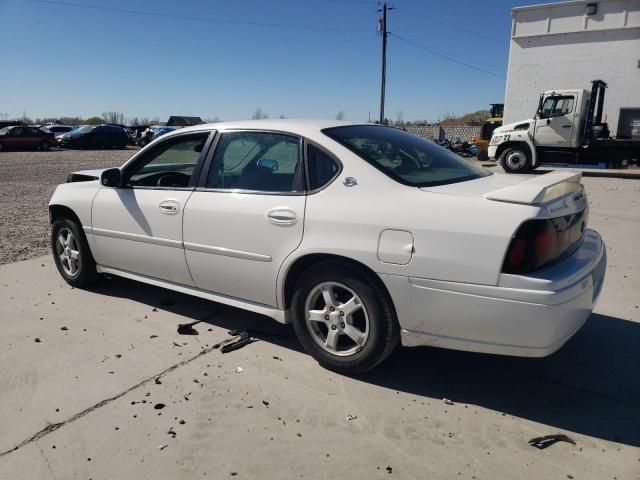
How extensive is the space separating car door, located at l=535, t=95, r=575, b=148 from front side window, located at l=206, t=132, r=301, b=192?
15460 millimetres

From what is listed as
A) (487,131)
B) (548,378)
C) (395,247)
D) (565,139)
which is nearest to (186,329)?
(395,247)

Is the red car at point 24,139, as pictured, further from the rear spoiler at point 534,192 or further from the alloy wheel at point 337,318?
→ the rear spoiler at point 534,192

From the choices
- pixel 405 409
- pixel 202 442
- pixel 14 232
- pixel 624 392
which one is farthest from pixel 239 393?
pixel 14 232

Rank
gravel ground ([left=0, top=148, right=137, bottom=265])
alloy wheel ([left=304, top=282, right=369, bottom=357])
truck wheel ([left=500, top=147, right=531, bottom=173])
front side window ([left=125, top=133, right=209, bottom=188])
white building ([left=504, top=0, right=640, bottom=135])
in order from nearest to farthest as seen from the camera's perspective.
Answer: alloy wheel ([left=304, top=282, right=369, bottom=357])
front side window ([left=125, top=133, right=209, bottom=188])
gravel ground ([left=0, top=148, right=137, bottom=265])
truck wheel ([left=500, top=147, right=531, bottom=173])
white building ([left=504, top=0, right=640, bottom=135])

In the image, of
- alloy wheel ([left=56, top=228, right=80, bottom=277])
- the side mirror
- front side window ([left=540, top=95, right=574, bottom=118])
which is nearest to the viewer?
the side mirror

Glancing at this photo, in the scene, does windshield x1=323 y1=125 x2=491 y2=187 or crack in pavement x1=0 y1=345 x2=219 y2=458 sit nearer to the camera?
crack in pavement x1=0 y1=345 x2=219 y2=458

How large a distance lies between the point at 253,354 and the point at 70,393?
1.15 metres

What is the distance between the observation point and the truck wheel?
1709 cm

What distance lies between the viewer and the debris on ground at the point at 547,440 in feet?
8.25

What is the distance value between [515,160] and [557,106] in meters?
2.12

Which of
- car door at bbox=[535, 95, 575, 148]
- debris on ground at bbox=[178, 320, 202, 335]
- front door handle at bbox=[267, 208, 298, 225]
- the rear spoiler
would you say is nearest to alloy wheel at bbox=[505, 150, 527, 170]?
car door at bbox=[535, 95, 575, 148]

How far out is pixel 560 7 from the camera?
2414 cm

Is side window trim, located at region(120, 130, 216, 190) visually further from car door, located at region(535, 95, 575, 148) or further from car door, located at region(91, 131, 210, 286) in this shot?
car door, located at region(535, 95, 575, 148)

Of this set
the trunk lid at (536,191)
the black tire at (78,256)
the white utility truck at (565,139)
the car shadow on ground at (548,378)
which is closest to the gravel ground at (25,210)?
the black tire at (78,256)
